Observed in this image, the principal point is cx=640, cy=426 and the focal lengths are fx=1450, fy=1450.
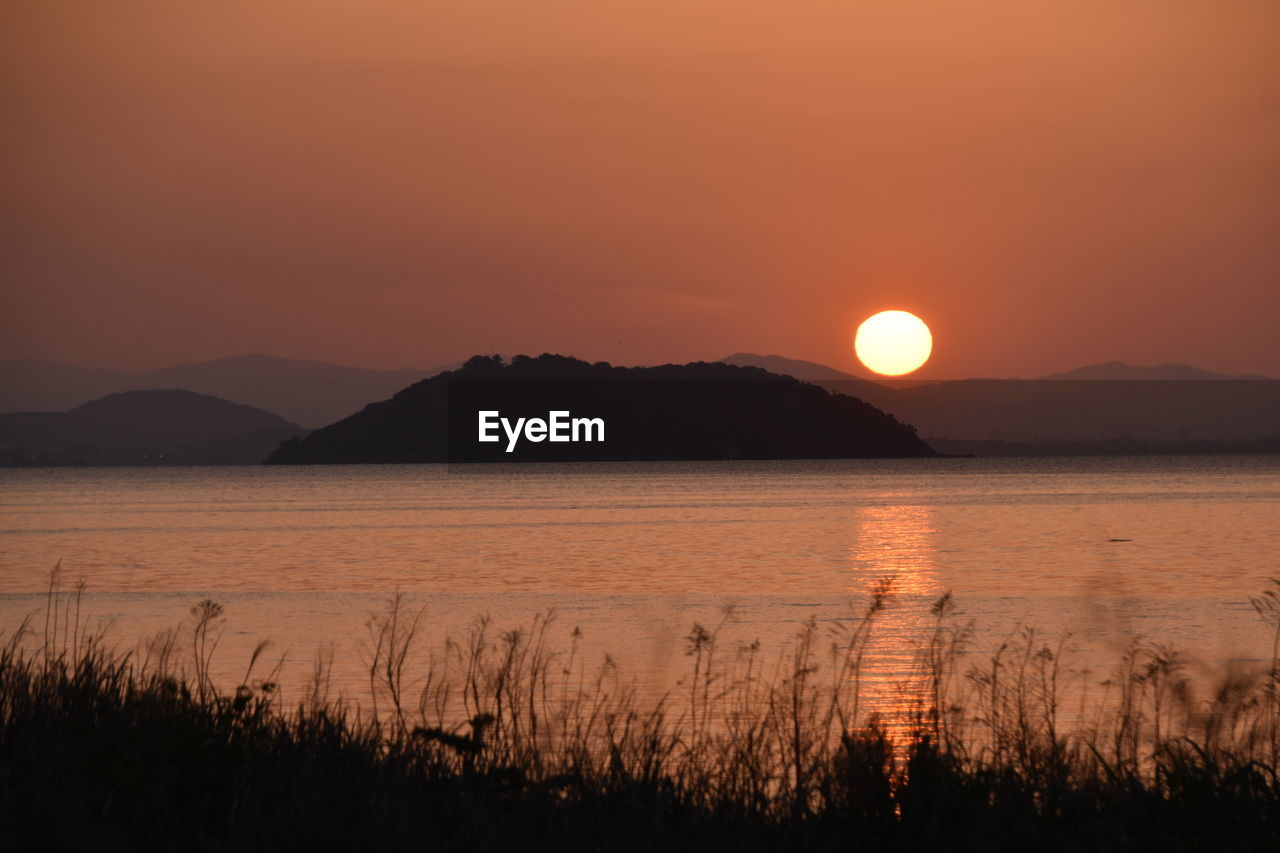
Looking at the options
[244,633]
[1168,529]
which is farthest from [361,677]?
[1168,529]

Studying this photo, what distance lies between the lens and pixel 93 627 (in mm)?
29141

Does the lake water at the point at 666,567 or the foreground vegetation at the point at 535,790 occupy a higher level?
the foreground vegetation at the point at 535,790

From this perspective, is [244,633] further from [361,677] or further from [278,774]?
[278,774]

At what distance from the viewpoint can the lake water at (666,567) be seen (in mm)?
27203

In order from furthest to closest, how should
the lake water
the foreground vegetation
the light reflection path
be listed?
the lake water
the light reflection path
the foreground vegetation

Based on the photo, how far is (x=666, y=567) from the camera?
149 ft

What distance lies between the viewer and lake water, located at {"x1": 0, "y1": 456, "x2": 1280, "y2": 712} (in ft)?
89.2

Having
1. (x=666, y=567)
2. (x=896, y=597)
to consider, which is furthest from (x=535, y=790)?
(x=666, y=567)

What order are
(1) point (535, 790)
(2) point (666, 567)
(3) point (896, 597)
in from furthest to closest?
(2) point (666, 567)
(3) point (896, 597)
(1) point (535, 790)

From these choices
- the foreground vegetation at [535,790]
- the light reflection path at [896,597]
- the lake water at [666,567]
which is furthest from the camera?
the lake water at [666,567]

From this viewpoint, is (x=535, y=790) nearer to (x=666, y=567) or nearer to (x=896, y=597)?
(x=896, y=597)

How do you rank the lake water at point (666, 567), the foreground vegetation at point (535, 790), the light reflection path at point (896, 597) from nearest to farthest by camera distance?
the foreground vegetation at point (535, 790) < the light reflection path at point (896, 597) < the lake water at point (666, 567)

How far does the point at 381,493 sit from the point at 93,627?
103388mm

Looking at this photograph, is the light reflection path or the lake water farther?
the lake water
